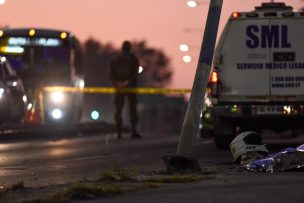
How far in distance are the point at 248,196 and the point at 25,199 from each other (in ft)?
6.99

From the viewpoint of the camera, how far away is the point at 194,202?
10.3 metres

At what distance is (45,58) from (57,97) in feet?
4.11

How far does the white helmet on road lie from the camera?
573 inches

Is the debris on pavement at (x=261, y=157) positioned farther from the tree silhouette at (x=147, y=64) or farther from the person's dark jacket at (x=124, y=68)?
the tree silhouette at (x=147, y=64)

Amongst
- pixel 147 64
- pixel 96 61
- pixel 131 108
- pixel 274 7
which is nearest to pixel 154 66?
pixel 147 64

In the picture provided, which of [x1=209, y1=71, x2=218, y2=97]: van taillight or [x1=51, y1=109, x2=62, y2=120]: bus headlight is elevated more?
[x1=209, y1=71, x2=218, y2=97]: van taillight

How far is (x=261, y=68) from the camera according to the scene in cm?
1880

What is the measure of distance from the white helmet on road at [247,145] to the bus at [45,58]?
61.8 ft

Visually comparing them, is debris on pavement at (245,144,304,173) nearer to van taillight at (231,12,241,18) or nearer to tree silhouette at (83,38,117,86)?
van taillight at (231,12,241,18)

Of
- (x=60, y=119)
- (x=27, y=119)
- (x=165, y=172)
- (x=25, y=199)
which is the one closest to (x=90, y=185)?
(x=25, y=199)

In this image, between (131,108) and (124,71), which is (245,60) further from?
(131,108)

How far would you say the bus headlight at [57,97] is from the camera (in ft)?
109

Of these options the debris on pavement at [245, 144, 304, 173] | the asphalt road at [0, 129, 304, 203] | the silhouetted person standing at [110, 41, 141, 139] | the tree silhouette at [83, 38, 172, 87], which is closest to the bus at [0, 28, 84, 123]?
the silhouetted person standing at [110, 41, 141, 139]

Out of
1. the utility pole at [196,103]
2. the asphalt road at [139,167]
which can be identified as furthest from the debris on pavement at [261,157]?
the utility pole at [196,103]
